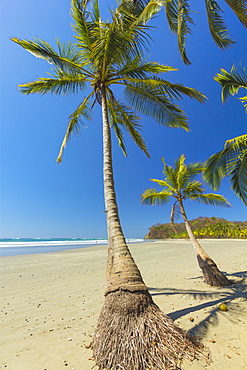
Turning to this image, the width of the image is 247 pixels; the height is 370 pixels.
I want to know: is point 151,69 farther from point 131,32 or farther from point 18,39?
point 18,39

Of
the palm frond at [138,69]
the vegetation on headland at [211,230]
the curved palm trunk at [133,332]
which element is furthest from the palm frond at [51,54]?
the vegetation on headland at [211,230]

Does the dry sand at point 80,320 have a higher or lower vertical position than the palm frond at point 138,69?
lower

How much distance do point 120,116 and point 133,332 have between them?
6501 millimetres

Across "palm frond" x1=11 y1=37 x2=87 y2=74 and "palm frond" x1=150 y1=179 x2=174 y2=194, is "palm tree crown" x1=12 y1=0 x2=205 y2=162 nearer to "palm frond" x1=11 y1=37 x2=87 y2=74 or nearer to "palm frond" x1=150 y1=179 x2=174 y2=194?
"palm frond" x1=11 y1=37 x2=87 y2=74

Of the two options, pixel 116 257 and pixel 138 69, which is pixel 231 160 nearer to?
pixel 138 69

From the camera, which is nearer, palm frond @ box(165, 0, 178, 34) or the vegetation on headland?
palm frond @ box(165, 0, 178, 34)

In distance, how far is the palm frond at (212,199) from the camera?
857cm

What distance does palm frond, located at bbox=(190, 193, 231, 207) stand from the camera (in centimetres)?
857

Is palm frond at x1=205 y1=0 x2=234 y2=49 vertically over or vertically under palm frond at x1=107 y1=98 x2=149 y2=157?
over

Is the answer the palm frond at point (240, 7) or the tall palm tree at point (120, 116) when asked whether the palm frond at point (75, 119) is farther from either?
the palm frond at point (240, 7)

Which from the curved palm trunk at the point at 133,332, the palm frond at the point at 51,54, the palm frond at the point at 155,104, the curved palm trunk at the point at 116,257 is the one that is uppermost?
the palm frond at the point at 51,54

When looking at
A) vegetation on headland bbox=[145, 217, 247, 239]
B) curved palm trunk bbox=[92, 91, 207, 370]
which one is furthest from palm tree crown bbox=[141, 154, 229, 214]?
vegetation on headland bbox=[145, 217, 247, 239]

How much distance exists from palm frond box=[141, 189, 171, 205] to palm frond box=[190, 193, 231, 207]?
3.99 feet

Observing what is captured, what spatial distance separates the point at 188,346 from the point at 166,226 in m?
56.9
